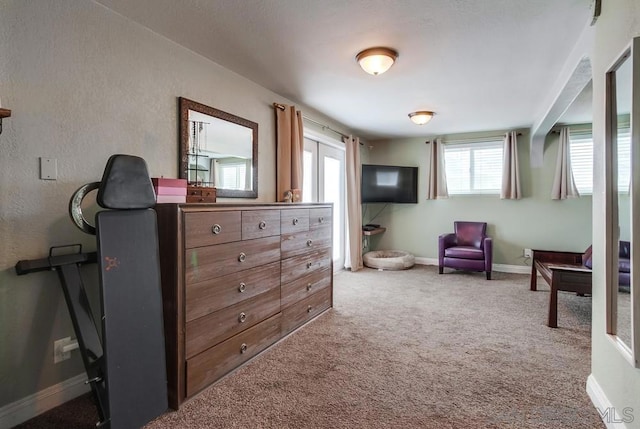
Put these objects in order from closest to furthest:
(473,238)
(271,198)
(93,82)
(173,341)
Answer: (173,341)
(93,82)
(271,198)
(473,238)

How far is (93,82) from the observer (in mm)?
1960

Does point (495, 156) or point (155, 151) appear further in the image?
point (495, 156)

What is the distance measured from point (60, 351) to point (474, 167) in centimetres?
587

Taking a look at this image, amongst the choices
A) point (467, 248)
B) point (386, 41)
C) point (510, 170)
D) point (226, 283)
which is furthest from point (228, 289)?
point (510, 170)

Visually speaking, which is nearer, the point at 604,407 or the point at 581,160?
the point at 604,407

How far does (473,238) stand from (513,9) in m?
3.94

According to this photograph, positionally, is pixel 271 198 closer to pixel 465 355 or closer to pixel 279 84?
pixel 279 84

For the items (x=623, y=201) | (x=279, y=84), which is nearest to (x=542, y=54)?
(x=623, y=201)

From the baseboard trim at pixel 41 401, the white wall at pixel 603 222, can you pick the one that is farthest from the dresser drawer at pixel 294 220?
the white wall at pixel 603 222

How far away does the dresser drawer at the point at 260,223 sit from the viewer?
89.4 inches

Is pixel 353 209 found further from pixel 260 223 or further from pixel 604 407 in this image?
pixel 604 407

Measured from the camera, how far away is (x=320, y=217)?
3.27m

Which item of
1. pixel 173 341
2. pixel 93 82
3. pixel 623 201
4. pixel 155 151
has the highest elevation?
A: pixel 93 82

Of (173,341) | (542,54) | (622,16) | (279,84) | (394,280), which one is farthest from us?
(394,280)
